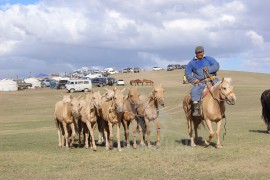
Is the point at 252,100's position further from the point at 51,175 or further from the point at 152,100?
the point at 51,175

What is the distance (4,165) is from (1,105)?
4357cm

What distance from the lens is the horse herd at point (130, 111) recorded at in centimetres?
1404

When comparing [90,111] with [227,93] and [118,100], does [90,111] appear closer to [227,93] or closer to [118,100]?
[118,100]

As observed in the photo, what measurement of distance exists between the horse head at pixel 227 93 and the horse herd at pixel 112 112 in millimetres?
2034

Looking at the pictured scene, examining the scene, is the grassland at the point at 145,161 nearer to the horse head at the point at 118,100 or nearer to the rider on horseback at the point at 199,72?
the horse head at the point at 118,100

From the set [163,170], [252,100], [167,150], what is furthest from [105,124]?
[252,100]

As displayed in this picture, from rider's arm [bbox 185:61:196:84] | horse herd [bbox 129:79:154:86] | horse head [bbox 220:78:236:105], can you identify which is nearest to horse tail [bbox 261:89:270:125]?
rider's arm [bbox 185:61:196:84]

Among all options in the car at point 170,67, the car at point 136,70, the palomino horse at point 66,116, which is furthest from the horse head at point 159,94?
the car at point 136,70

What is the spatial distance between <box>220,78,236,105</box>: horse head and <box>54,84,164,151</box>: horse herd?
2.03 metres

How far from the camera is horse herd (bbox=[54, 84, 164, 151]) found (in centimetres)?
1447

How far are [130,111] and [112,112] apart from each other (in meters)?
0.75

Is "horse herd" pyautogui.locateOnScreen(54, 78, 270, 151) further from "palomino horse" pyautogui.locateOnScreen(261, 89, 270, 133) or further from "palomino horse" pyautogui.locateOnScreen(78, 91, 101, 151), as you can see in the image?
"palomino horse" pyautogui.locateOnScreen(261, 89, 270, 133)

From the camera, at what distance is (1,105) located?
177 feet

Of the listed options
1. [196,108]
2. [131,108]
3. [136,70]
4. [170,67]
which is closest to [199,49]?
[196,108]
